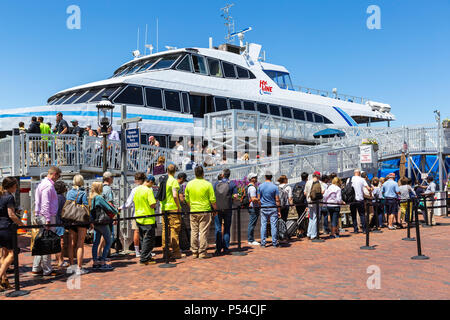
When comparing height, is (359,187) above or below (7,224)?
above

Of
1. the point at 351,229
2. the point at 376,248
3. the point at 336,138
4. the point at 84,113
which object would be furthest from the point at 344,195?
the point at 336,138

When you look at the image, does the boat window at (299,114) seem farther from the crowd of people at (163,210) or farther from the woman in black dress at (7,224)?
the woman in black dress at (7,224)

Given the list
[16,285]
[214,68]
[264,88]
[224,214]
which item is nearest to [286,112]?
[264,88]

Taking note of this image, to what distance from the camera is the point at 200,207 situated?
912 cm

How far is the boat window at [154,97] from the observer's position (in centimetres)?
1828

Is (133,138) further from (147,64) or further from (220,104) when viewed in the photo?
(147,64)

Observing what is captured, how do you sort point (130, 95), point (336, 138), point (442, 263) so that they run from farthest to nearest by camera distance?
point (336, 138), point (130, 95), point (442, 263)

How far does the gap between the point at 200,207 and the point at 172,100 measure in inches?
426

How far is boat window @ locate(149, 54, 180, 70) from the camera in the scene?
66.5 ft

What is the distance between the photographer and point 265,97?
24.4 m

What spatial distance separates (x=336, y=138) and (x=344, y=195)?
544 inches

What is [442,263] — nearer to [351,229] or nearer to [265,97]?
[351,229]

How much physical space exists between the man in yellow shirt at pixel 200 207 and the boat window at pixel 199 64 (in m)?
12.9

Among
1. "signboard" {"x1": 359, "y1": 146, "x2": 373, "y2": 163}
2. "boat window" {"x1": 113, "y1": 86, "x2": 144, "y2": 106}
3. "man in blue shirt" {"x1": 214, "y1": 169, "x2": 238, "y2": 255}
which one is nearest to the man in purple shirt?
"man in blue shirt" {"x1": 214, "y1": 169, "x2": 238, "y2": 255}
